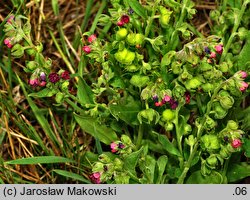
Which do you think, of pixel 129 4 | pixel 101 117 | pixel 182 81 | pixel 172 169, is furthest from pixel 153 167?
pixel 129 4

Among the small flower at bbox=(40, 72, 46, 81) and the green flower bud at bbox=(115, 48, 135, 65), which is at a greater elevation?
the green flower bud at bbox=(115, 48, 135, 65)

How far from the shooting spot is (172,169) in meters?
2.67

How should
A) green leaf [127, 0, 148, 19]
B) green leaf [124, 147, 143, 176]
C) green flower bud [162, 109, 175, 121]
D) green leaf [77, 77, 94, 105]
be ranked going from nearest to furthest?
green leaf [124, 147, 143, 176], green flower bud [162, 109, 175, 121], green leaf [127, 0, 148, 19], green leaf [77, 77, 94, 105]

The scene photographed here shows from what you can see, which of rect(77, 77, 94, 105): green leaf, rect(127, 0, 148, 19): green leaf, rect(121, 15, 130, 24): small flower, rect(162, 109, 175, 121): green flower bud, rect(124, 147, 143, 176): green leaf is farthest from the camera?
rect(77, 77, 94, 105): green leaf

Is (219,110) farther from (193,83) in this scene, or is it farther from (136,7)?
(136,7)

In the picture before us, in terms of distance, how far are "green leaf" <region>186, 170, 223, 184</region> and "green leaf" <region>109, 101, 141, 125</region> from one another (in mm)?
400

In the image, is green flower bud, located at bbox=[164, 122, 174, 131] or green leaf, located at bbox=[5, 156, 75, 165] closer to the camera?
green flower bud, located at bbox=[164, 122, 174, 131]

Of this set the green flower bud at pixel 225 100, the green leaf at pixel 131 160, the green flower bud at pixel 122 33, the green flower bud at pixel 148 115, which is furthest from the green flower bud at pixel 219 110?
the green flower bud at pixel 122 33

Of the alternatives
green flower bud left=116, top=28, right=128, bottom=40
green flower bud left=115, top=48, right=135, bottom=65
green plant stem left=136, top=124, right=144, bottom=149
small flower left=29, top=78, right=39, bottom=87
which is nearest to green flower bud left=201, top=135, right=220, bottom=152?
green plant stem left=136, top=124, right=144, bottom=149

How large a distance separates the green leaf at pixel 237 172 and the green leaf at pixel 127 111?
0.56m

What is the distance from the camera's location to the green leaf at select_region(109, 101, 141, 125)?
261cm

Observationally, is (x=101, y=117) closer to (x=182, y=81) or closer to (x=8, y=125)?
(x=182, y=81)

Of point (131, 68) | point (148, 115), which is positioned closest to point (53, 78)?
point (131, 68)

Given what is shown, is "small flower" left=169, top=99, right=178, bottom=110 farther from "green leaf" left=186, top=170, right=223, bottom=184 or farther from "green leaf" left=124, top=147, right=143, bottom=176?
"green leaf" left=186, top=170, right=223, bottom=184
